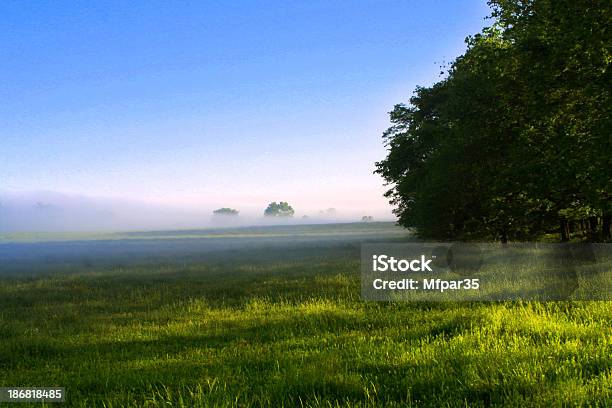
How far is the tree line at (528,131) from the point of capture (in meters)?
17.7

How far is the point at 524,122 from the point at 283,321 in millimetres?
16573

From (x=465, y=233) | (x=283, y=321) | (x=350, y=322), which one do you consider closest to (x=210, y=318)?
(x=283, y=321)

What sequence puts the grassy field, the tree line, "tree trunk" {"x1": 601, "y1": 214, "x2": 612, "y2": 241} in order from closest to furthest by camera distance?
the grassy field, the tree line, "tree trunk" {"x1": 601, "y1": 214, "x2": 612, "y2": 241}

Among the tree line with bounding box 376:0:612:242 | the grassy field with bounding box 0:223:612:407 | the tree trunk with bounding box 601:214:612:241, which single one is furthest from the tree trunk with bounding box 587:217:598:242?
the grassy field with bounding box 0:223:612:407

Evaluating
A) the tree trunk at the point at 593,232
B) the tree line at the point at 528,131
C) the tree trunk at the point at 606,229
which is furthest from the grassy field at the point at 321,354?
the tree trunk at the point at 593,232

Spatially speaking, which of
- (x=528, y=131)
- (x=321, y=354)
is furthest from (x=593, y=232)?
(x=321, y=354)

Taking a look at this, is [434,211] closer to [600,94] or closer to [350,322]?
[600,94]

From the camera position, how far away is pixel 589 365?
7797 mm

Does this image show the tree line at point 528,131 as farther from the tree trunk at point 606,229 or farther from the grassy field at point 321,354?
the grassy field at point 321,354

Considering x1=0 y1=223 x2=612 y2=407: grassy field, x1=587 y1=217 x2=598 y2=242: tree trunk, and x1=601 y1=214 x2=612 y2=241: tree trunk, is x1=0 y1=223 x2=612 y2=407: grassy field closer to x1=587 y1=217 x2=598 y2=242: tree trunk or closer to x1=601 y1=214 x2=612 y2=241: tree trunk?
x1=601 y1=214 x2=612 y2=241: tree trunk

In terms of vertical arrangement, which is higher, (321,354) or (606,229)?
(606,229)

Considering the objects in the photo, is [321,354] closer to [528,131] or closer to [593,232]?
[528,131]

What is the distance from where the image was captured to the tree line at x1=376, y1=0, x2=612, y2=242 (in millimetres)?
17703

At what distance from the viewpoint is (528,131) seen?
2227 centimetres
